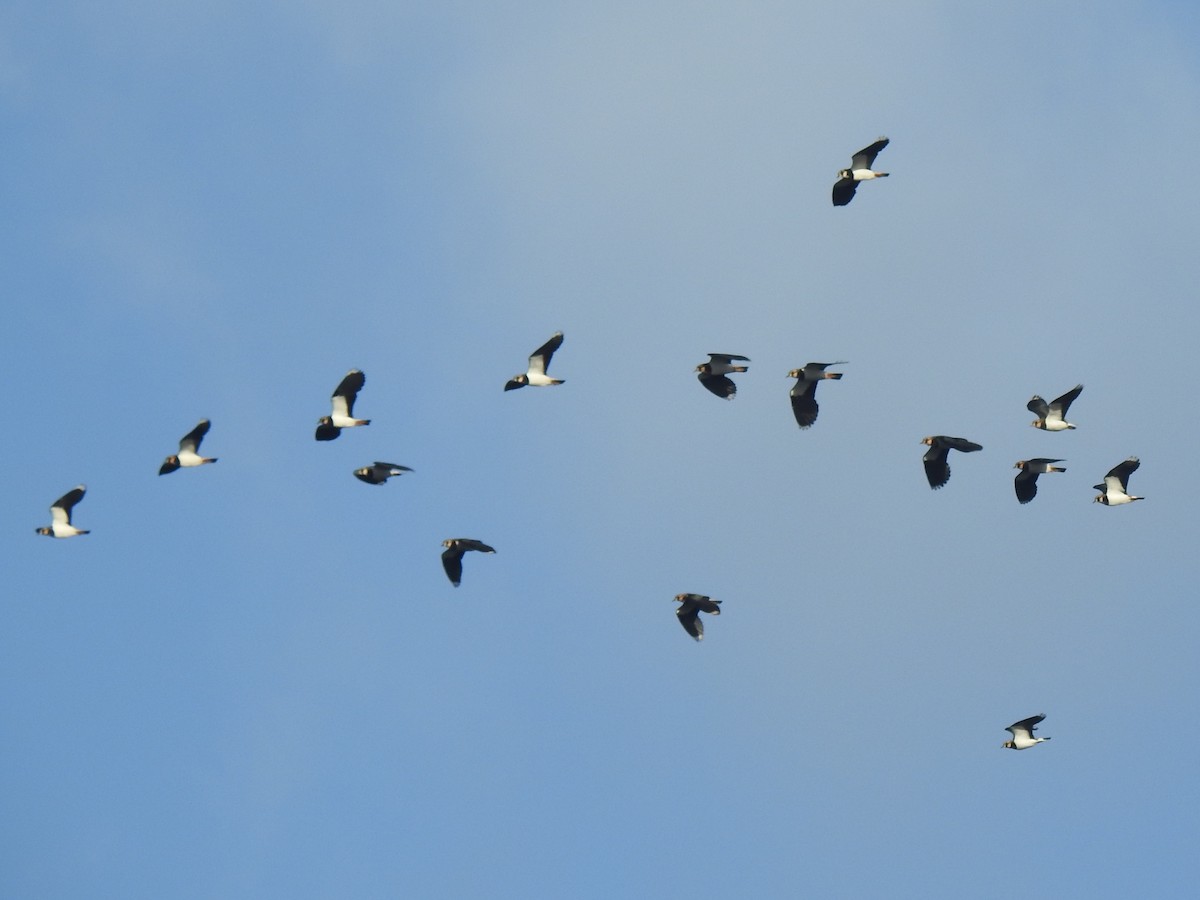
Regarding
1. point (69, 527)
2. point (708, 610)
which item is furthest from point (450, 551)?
point (69, 527)

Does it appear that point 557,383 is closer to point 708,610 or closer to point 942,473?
point 708,610

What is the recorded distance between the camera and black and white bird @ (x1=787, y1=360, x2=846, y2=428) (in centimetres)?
Answer: 6638

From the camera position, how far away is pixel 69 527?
227 ft

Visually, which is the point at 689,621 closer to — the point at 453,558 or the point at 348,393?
the point at 453,558

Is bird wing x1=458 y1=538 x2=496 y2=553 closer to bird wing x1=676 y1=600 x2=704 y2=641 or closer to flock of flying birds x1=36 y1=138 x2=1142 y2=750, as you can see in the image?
flock of flying birds x1=36 y1=138 x2=1142 y2=750

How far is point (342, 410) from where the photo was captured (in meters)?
66.8

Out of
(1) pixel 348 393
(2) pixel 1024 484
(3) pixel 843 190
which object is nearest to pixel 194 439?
(1) pixel 348 393

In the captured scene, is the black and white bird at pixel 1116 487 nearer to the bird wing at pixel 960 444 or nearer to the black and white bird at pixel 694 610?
the bird wing at pixel 960 444

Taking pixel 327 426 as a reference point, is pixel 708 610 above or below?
below

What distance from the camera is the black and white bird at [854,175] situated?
226 feet

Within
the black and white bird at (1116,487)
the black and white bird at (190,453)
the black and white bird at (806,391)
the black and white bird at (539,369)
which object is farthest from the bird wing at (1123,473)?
the black and white bird at (190,453)

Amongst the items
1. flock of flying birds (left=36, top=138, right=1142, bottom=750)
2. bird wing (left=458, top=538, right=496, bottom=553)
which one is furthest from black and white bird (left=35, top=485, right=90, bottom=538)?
bird wing (left=458, top=538, right=496, bottom=553)

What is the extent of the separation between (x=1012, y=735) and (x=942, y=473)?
34.9ft

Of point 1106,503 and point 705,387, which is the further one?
point 1106,503
